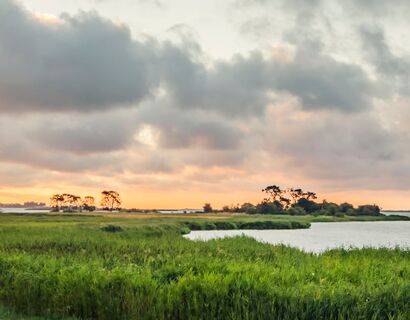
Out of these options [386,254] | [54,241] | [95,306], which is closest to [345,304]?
[95,306]

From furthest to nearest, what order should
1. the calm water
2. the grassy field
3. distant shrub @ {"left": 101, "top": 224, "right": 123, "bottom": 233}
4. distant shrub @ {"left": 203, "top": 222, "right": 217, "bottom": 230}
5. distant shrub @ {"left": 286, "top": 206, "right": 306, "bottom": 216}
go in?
1. distant shrub @ {"left": 286, "top": 206, "right": 306, "bottom": 216}
2. distant shrub @ {"left": 203, "top": 222, "right": 217, "bottom": 230}
3. distant shrub @ {"left": 101, "top": 224, "right": 123, "bottom": 233}
4. the calm water
5. the grassy field

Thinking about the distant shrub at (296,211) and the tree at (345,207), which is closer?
the distant shrub at (296,211)

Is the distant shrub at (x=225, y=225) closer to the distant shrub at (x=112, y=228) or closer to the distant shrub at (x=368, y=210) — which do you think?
the distant shrub at (x=112, y=228)

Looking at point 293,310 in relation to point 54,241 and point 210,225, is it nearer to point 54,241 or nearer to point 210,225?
point 54,241

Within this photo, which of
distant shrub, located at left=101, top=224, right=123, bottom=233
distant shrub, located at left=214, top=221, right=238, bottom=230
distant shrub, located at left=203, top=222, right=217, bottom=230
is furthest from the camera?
distant shrub, located at left=214, top=221, right=238, bottom=230

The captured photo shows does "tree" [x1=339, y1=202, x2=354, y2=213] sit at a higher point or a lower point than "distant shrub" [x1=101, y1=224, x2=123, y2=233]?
higher

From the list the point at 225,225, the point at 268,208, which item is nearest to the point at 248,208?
the point at 268,208

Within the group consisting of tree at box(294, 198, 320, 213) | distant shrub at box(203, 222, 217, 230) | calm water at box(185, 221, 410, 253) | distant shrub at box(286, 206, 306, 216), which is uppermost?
tree at box(294, 198, 320, 213)

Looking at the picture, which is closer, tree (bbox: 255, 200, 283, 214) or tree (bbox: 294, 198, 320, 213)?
tree (bbox: 255, 200, 283, 214)

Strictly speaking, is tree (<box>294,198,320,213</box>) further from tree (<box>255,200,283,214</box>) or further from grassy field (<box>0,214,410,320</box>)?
grassy field (<box>0,214,410,320</box>)

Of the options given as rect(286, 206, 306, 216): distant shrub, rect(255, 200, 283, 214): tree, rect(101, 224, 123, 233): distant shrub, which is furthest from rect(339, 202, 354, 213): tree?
rect(101, 224, 123, 233): distant shrub

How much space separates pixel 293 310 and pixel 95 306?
5950 millimetres

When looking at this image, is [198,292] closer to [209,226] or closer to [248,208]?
[209,226]

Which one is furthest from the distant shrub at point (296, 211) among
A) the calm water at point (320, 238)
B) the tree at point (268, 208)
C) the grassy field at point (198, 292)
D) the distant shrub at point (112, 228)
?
the grassy field at point (198, 292)
